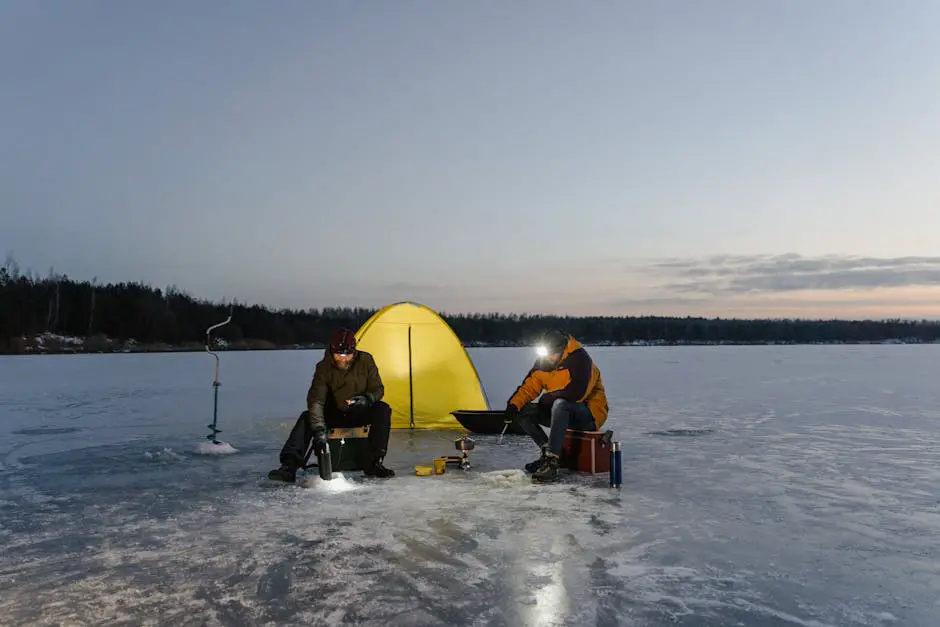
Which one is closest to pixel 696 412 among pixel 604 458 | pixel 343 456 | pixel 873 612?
pixel 604 458

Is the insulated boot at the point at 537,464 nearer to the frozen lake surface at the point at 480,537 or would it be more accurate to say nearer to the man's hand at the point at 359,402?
the frozen lake surface at the point at 480,537

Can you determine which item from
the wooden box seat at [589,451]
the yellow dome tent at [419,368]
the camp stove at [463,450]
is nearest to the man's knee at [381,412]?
the camp stove at [463,450]

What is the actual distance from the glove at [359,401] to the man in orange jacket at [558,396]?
1481 millimetres

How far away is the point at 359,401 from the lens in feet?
23.1

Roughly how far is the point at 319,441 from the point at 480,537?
7.83ft

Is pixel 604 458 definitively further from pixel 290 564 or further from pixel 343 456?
pixel 290 564

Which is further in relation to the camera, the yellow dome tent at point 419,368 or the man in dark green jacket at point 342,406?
the yellow dome tent at point 419,368

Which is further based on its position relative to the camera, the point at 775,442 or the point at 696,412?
the point at 696,412

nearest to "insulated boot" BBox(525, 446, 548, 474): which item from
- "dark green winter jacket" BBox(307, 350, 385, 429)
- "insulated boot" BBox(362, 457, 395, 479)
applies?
"insulated boot" BBox(362, 457, 395, 479)

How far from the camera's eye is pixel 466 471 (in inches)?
293

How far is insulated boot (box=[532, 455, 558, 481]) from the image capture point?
22.3 feet

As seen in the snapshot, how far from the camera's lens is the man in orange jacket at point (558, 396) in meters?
7.18

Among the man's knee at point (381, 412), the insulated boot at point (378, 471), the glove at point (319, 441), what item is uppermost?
the man's knee at point (381, 412)

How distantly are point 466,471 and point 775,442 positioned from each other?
15.6ft
